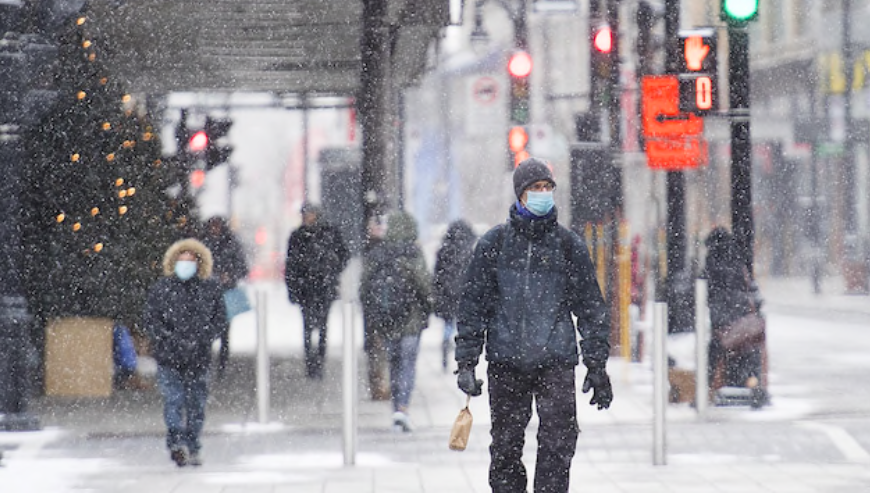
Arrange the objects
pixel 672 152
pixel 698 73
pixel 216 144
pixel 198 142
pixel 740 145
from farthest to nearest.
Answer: pixel 198 142 < pixel 216 144 < pixel 672 152 < pixel 740 145 < pixel 698 73

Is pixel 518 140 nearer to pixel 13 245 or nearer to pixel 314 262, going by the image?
pixel 314 262

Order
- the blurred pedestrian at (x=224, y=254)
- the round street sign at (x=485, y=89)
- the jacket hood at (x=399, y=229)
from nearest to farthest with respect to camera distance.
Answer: the jacket hood at (x=399, y=229) < the blurred pedestrian at (x=224, y=254) < the round street sign at (x=485, y=89)

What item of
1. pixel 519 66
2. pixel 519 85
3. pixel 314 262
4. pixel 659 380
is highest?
pixel 519 66

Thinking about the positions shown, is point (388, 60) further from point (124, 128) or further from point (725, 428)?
point (725, 428)

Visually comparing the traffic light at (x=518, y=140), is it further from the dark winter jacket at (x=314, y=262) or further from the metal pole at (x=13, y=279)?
the metal pole at (x=13, y=279)

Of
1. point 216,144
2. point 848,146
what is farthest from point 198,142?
point 848,146

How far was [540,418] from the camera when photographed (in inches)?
309

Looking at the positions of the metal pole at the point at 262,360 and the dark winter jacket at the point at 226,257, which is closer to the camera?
the metal pole at the point at 262,360

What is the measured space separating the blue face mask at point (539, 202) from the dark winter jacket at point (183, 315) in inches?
166

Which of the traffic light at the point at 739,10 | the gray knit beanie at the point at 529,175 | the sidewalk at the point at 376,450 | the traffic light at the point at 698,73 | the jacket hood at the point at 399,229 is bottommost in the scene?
the sidewalk at the point at 376,450

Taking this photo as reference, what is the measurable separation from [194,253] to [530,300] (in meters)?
4.36

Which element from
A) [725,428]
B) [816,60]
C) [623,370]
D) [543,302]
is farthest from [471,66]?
[543,302]

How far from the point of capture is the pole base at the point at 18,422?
13406 mm

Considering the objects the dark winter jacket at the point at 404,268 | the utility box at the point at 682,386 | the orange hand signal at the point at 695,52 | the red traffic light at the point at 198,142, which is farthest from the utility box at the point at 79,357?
the red traffic light at the point at 198,142
